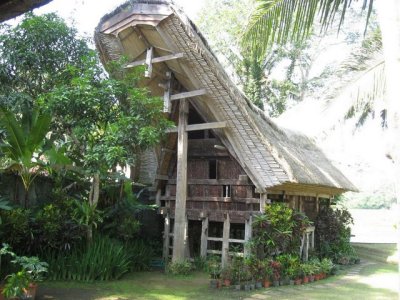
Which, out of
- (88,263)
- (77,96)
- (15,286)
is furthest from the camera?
(88,263)

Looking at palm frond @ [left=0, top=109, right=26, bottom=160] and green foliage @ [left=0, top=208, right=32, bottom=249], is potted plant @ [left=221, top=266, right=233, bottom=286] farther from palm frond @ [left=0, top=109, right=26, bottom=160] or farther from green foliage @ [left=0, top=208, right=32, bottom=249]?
palm frond @ [left=0, top=109, right=26, bottom=160]

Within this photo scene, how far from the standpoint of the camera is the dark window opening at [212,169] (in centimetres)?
1080

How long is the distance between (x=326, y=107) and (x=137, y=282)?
16.5 ft

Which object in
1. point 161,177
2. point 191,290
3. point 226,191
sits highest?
point 161,177

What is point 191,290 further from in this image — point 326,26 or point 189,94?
point 326,26

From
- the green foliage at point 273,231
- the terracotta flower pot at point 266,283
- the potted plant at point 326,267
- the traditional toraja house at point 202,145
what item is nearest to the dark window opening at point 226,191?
the traditional toraja house at point 202,145

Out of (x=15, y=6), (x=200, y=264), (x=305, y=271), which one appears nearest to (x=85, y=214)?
(x=200, y=264)

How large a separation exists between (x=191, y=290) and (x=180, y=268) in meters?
1.65

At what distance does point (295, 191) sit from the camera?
10.9 m

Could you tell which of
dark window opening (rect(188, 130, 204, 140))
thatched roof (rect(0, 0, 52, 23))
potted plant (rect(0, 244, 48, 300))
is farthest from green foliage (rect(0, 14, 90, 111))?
thatched roof (rect(0, 0, 52, 23))

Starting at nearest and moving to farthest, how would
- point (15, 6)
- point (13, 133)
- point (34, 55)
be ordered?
point (15, 6) < point (13, 133) < point (34, 55)

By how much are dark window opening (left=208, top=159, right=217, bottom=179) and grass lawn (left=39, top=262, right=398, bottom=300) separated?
8.40ft

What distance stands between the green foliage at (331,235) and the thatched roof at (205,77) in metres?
1.93

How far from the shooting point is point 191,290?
8.08 m
